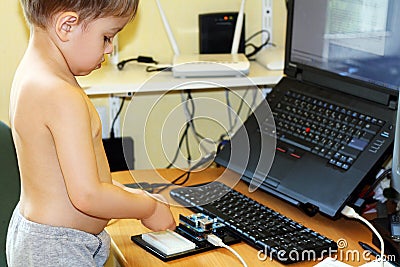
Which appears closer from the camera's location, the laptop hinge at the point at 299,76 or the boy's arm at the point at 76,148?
the boy's arm at the point at 76,148

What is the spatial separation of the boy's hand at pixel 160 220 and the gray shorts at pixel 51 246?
109 mm

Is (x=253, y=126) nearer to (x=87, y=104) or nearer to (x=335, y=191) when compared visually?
(x=335, y=191)

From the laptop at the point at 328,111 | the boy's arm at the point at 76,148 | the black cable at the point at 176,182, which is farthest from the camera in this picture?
the black cable at the point at 176,182

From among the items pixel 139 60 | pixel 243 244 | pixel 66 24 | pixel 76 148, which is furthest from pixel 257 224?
pixel 139 60

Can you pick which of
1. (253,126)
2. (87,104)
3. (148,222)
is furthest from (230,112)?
(87,104)

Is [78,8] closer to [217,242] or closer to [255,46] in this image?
[217,242]

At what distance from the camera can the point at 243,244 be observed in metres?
1.35

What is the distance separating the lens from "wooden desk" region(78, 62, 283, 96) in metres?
1.74

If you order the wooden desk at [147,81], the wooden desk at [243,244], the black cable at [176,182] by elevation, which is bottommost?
the wooden desk at [243,244]

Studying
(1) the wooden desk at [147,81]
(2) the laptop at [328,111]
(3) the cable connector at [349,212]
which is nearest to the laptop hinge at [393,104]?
(2) the laptop at [328,111]

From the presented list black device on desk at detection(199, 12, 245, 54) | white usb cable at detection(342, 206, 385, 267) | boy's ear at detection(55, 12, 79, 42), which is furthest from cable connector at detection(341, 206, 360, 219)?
black device on desk at detection(199, 12, 245, 54)

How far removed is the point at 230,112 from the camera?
1654mm

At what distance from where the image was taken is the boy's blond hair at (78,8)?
112 centimetres

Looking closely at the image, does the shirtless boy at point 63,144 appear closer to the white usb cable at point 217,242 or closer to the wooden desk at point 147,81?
the white usb cable at point 217,242
